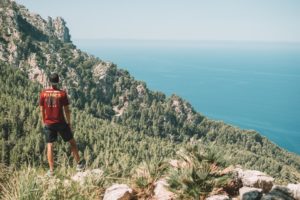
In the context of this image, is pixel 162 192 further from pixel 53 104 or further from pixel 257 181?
pixel 53 104

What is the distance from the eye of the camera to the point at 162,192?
8.92 m

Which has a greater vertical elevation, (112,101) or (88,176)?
(88,176)

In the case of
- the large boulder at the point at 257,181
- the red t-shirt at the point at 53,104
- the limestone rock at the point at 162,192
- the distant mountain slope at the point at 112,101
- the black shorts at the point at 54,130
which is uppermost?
the red t-shirt at the point at 53,104

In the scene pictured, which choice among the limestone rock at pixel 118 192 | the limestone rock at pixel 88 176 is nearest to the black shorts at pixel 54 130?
the limestone rock at pixel 88 176

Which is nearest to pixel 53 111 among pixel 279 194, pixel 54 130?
pixel 54 130

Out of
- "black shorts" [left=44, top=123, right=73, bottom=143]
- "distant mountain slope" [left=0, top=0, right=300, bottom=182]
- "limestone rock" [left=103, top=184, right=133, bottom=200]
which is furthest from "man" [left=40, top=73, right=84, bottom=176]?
"distant mountain slope" [left=0, top=0, right=300, bottom=182]

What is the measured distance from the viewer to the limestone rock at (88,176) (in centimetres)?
833

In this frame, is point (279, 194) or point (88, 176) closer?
point (88, 176)

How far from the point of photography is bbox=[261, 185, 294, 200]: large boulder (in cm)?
834

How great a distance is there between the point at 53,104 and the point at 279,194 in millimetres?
6123

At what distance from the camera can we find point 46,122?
9.91 metres

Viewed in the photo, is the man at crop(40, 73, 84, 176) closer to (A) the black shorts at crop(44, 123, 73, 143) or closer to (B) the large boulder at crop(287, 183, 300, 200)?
(A) the black shorts at crop(44, 123, 73, 143)

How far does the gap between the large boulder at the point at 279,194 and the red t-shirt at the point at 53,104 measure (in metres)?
5.56

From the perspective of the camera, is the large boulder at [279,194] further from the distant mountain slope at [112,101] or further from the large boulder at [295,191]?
the distant mountain slope at [112,101]
